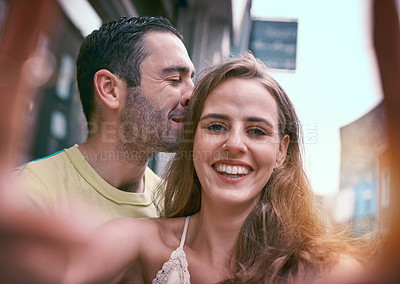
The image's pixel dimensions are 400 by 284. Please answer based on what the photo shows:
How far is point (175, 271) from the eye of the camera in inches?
49.9

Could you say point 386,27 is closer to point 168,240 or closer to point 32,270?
point 32,270

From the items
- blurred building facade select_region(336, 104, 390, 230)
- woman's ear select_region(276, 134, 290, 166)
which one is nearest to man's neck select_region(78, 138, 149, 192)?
woman's ear select_region(276, 134, 290, 166)

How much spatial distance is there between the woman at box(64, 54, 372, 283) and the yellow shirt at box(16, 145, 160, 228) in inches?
10.5

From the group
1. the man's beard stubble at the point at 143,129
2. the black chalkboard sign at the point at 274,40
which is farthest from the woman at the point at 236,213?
the black chalkboard sign at the point at 274,40

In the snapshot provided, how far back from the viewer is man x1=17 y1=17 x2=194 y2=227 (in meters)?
1.76

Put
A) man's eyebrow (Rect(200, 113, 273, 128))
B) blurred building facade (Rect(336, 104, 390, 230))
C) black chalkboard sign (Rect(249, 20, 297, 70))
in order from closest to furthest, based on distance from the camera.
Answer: man's eyebrow (Rect(200, 113, 273, 128))
blurred building facade (Rect(336, 104, 390, 230))
black chalkboard sign (Rect(249, 20, 297, 70))

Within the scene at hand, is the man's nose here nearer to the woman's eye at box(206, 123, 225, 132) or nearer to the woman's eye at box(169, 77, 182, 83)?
the woman's eye at box(169, 77, 182, 83)

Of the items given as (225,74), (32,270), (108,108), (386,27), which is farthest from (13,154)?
(108,108)

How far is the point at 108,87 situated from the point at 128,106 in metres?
0.14

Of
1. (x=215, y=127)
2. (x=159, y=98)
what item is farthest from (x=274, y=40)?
(x=215, y=127)

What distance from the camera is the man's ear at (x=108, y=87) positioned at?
1.95 metres

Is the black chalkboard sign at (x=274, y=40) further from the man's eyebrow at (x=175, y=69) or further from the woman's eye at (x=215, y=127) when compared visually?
the woman's eye at (x=215, y=127)

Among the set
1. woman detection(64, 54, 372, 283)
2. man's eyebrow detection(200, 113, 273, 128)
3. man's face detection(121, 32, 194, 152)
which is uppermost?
man's face detection(121, 32, 194, 152)

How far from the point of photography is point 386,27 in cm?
47
